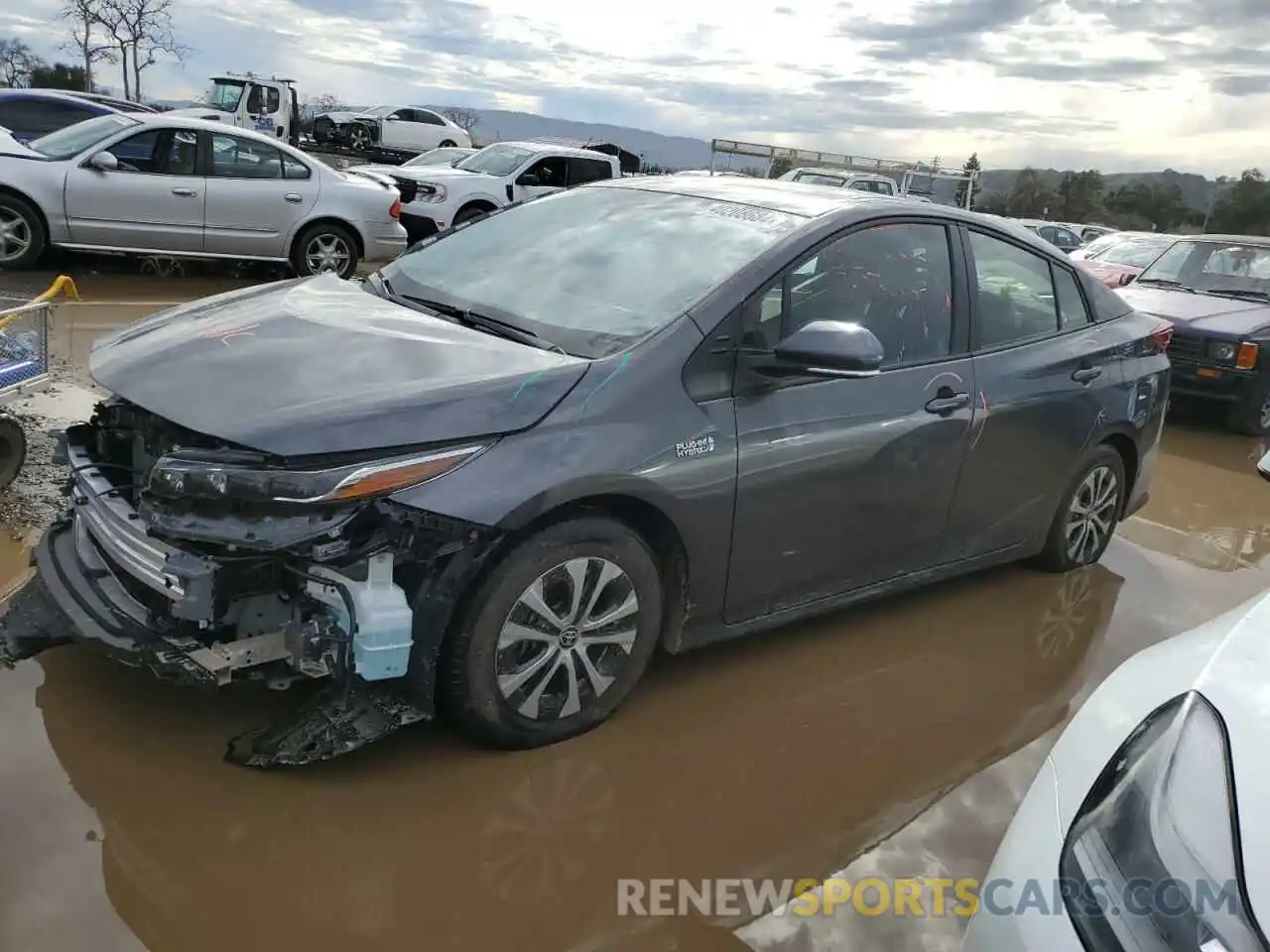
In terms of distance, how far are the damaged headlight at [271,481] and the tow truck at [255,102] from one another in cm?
2380

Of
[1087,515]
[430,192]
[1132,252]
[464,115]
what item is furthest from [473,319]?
[464,115]

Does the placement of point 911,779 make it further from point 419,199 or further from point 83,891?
point 419,199

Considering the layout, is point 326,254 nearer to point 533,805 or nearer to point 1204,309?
point 1204,309

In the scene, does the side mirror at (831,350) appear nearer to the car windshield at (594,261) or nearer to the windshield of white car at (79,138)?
the car windshield at (594,261)

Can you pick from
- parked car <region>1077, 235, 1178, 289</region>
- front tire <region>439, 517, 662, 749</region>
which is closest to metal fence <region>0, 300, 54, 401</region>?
front tire <region>439, 517, 662, 749</region>

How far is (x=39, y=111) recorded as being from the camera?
12836 mm

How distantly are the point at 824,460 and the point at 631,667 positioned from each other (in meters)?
0.95

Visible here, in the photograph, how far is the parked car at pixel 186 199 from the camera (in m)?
9.84

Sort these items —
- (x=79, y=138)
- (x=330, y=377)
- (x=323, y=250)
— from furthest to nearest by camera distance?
(x=323, y=250), (x=79, y=138), (x=330, y=377)

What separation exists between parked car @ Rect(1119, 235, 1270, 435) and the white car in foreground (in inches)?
296

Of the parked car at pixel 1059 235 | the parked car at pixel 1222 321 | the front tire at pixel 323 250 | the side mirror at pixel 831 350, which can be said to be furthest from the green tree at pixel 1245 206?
the side mirror at pixel 831 350

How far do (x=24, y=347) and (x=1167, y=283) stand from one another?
30.9 feet

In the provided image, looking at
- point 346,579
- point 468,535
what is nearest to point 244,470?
point 346,579

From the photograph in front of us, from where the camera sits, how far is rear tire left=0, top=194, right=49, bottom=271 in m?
9.71
